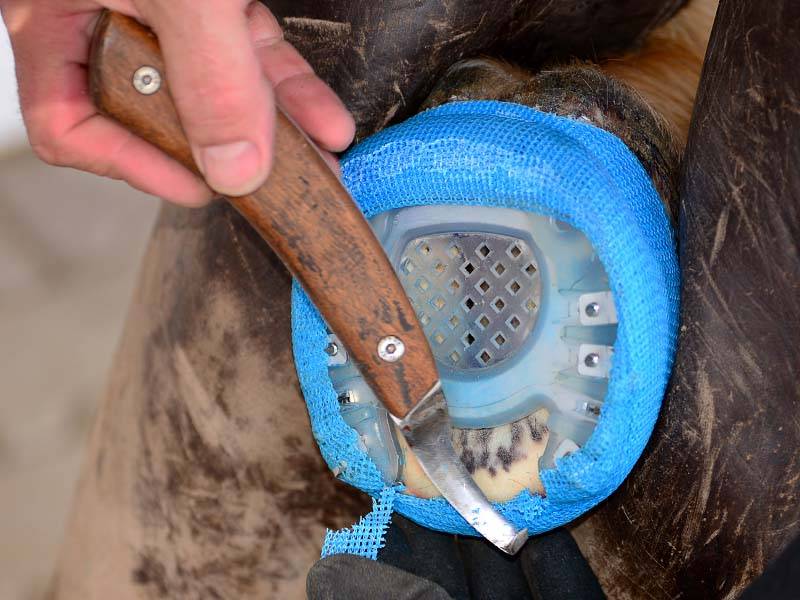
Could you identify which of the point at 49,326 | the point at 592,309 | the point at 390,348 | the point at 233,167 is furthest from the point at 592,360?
the point at 49,326

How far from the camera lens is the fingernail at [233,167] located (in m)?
0.53

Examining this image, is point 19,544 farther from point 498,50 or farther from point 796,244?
point 796,244

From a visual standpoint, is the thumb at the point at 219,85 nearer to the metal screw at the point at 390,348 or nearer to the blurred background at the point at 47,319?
the metal screw at the point at 390,348

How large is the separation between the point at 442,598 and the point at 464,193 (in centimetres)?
28

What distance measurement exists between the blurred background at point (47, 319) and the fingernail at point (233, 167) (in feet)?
3.74

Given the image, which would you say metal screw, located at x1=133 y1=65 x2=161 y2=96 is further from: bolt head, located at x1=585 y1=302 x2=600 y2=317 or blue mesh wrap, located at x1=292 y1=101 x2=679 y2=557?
bolt head, located at x1=585 y1=302 x2=600 y2=317

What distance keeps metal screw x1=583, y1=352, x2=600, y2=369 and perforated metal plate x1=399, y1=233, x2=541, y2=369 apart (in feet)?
0.16

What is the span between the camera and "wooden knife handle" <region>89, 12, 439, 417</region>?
554 millimetres

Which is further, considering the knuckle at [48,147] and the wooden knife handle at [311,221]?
the knuckle at [48,147]

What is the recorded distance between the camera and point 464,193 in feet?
2.04

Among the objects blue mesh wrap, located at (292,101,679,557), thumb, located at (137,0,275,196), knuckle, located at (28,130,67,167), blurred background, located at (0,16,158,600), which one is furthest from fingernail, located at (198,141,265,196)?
blurred background, located at (0,16,158,600)

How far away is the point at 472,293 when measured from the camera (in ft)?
2.16

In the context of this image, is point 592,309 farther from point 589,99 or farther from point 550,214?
point 589,99

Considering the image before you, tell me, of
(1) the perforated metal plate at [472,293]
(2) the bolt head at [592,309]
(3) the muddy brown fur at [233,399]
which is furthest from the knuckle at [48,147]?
(2) the bolt head at [592,309]
